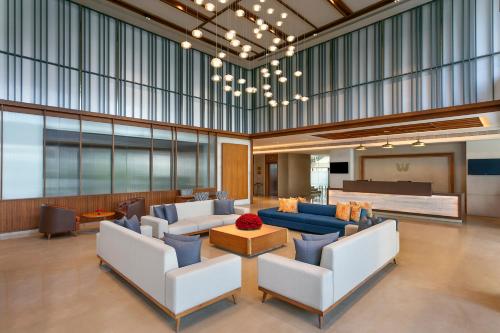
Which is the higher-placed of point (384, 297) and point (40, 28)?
point (40, 28)

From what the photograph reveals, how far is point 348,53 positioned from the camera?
8.39 metres

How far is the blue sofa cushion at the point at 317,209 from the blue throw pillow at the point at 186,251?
4090 millimetres

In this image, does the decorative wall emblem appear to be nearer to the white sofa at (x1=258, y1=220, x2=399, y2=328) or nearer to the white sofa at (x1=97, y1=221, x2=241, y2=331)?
the white sofa at (x1=258, y1=220, x2=399, y2=328)

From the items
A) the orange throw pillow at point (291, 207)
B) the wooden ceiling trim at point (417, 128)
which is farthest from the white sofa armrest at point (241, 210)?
the wooden ceiling trim at point (417, 128)

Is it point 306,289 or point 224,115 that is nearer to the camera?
Result: point 306,289

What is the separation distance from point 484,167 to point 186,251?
414 inches

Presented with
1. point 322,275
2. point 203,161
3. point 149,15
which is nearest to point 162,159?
point 203,161

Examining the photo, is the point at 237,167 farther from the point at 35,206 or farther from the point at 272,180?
the point at 35,206

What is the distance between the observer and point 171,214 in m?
5.82

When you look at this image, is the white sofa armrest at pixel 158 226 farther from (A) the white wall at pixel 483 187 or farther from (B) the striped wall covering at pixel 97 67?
(A) the white wall at pixel 483 187

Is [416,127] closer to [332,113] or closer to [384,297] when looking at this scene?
[332,113]

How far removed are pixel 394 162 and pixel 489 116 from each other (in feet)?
18.7

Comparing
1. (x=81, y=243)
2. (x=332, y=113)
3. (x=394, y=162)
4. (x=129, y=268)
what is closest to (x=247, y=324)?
(x=129, y=268)

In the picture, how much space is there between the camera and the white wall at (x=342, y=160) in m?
13.0
